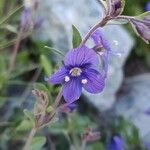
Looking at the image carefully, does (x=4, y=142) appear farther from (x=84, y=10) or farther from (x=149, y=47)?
(x=149, y=47)

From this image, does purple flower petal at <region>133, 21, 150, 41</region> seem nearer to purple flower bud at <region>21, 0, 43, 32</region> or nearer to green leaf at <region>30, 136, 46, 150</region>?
green leaf at <region>30, 136, 46, 150</region>

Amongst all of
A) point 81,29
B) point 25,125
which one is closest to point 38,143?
point 25,125

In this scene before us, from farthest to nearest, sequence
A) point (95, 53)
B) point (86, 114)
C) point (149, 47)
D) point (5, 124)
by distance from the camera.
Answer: point (149, 47) < point (86, 114) < point (5, 124) < point (95, 53)

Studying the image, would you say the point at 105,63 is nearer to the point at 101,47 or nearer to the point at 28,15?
the point at 101,47

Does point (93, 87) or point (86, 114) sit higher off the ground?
point (93, 87)

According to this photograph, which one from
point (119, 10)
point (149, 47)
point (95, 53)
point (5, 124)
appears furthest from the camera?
point (149, 47)

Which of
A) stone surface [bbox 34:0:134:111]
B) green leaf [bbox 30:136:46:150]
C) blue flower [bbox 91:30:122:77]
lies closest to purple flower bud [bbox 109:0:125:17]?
blue flower [bbox 91:30:122:77]

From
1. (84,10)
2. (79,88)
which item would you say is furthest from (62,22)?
(79,88)
